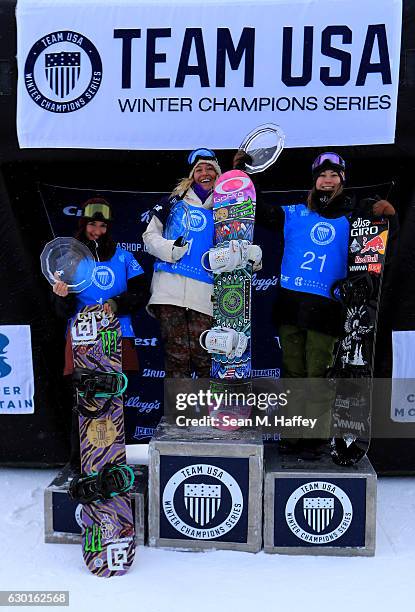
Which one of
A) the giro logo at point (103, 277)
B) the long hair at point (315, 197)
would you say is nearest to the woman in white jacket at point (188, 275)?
the giro logo at point (103, 277)

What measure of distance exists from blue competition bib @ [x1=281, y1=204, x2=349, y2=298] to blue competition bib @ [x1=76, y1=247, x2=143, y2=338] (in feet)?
2.51

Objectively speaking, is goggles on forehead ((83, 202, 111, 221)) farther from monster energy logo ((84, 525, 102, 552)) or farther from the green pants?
monster energy logo ((84, 525, 102, 552))

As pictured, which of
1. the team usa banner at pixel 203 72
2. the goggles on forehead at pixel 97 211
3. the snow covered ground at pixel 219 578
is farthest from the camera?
the team usa banner at pixel 203 72

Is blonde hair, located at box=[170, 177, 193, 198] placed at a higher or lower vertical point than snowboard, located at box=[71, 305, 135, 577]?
higher

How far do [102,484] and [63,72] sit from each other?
2117 millimetres

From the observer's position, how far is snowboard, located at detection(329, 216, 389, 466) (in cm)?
320

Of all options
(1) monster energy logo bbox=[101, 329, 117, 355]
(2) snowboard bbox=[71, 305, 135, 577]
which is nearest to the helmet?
(2) snowboard bbox=[71, 305, 135, 577]

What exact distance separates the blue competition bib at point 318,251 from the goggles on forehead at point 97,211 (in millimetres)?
886

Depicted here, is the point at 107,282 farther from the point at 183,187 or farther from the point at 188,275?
the point at 183,187

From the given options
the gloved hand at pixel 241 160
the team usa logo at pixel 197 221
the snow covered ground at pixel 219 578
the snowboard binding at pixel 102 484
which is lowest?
the snow covered ground at pixel 219 578

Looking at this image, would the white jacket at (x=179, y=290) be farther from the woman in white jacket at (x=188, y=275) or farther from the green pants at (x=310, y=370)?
the green pants at (x=310, y=370)

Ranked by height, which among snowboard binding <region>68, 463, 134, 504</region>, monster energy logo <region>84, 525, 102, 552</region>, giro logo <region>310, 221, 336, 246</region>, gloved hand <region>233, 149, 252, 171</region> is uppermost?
gloved hand <region>233, 149, 252, 171</region>

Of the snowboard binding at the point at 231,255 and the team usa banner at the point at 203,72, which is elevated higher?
the team usa banner at the point at 203,72

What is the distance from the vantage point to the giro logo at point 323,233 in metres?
3.34
